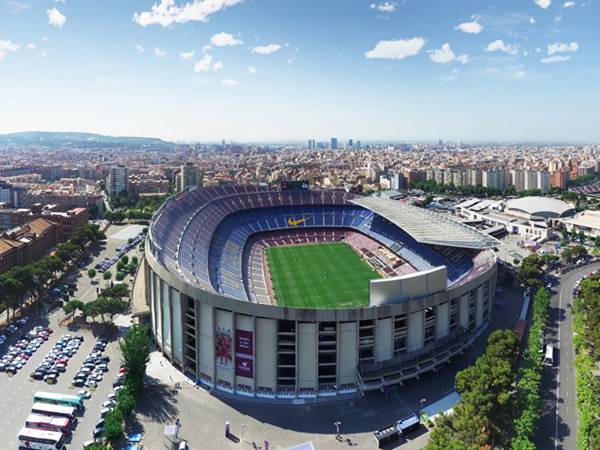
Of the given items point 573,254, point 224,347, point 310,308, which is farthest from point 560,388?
point 573,254

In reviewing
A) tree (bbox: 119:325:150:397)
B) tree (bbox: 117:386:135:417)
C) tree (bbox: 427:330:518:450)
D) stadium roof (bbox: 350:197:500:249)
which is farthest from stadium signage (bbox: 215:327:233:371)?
stadium roof (bbox: 350:197:500:249)

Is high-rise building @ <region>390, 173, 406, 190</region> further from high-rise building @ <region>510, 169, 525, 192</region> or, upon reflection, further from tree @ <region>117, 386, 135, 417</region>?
tree @ <region>117, 386, 135, 417</region>

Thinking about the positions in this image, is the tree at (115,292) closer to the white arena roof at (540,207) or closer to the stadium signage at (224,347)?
the stadium signage at (224,347)

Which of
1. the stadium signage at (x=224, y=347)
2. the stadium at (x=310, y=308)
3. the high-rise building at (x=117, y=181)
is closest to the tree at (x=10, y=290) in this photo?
→ the stadium at (x=310, y=308)

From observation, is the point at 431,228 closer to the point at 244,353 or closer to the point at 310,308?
the point at 310,308

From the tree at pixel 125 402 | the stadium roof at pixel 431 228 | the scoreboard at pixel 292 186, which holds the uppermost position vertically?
the scoreboard at pixel 292 186

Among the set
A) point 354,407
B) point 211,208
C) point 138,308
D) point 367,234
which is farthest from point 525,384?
point 211,208
